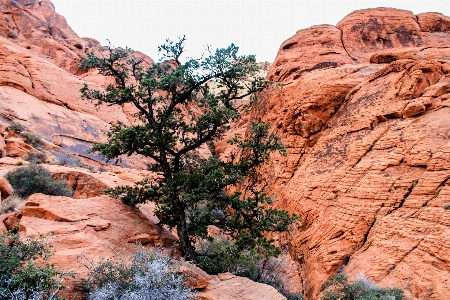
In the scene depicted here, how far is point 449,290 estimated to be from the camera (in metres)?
7.79

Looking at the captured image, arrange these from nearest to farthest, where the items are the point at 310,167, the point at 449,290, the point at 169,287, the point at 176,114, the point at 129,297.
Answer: the point at 129,297
the point at 169,287
the point at 449,290
the point at 176,114
the point at 310,167

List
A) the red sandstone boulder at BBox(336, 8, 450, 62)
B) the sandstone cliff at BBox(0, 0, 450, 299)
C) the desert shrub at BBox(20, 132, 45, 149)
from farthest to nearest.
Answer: the red sandstone boulder at BBox(336, 8, 450, 62) < the desert shrub at BBox(20, 132, 45, 149) < the sandstone cliff at BBox(0, 0, 450, 299)

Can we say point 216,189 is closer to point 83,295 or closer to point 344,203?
point 83,295

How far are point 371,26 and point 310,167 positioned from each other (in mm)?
16433

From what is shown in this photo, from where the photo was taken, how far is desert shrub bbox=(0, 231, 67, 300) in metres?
4.32

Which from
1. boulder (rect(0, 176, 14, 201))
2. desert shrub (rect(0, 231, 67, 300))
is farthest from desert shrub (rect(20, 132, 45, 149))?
desert shrub (rect(0, 231, 67, 300))

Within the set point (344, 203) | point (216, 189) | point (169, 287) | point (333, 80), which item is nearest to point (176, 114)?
point (216, 189)

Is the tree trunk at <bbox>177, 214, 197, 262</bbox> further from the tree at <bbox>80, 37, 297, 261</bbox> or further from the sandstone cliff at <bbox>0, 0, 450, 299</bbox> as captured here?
the sandstone cliff at <bbox>0, 0, 450, 299</bbox>

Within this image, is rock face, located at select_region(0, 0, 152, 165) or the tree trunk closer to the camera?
the tree trunk

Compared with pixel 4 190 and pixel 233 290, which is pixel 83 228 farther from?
pixel 233 290

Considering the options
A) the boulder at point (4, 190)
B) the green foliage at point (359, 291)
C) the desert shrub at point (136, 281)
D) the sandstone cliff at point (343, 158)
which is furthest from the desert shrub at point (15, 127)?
the green foliage at point (359, 291)

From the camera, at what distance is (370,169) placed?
12.5 meters

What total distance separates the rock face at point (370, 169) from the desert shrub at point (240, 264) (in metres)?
1.62

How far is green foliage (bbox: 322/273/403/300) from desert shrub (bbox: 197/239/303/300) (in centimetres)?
129
